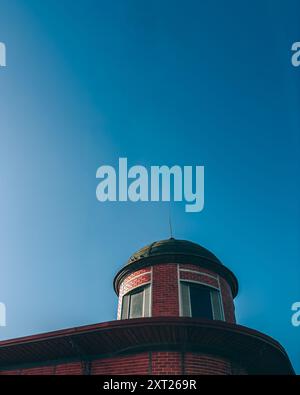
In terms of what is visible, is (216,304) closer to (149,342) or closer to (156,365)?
(149,342)

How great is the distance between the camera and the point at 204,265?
11.8m

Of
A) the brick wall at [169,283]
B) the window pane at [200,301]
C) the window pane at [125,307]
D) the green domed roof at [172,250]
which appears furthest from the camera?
the green domed roof at [172,250]

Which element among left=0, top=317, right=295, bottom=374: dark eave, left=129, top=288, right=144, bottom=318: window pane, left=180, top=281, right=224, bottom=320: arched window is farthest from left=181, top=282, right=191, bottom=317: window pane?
left=0, top=317, right=295, bottom=374: dark eave

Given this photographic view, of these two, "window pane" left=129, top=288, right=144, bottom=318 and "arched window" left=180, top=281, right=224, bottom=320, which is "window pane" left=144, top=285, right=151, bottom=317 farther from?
"arched window" left=180, top=281, right=224, bottom=320

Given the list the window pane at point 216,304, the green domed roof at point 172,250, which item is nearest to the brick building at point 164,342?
the window pane at point 216,304

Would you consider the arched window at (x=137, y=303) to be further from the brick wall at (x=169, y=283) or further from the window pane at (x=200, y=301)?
the window pane at (x=200, y=301)

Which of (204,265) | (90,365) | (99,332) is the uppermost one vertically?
(204,265)

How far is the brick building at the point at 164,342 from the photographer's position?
8.64 metres

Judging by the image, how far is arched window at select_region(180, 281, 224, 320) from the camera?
35.3ft

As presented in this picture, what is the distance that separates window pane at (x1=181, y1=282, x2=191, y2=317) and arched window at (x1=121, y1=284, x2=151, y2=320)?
3.46 feet

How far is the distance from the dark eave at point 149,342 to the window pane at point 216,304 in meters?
1.70
